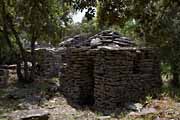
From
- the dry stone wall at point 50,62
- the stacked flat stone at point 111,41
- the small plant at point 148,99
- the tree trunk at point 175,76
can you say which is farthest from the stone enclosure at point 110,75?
the dry stone wall at point 50,62

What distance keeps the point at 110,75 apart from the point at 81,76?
5.32 ft

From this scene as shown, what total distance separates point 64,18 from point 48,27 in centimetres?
217

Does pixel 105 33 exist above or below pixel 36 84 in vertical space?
above

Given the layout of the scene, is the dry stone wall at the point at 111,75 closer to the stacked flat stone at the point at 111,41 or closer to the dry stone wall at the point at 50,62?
the stacked flat stone at the point at 111,41

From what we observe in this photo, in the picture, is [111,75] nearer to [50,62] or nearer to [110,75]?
[110,75]

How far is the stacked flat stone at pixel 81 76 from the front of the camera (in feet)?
37.6

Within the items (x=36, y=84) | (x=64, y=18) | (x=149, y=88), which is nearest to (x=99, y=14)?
(x=149, y=88)

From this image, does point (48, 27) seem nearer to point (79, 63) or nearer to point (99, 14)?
point (79, 63)

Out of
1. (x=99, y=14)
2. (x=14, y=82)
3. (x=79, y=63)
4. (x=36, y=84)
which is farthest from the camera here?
(x=14, y=82)

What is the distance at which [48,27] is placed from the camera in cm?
1500

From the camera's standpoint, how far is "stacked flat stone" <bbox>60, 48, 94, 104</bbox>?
11.5 metres

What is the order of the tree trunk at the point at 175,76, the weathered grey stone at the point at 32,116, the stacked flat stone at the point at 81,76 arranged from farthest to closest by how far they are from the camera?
the tree trunk at the point at 175,76
the stacked flat stone at the point at 81,76
the weathered grey stone at the point at 32,116

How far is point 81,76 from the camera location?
451 inches

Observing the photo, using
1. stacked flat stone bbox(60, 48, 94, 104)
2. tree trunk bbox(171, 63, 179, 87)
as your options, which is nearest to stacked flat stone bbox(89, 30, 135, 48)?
stacked flat stone bbox(60, 48, 94, 104)
